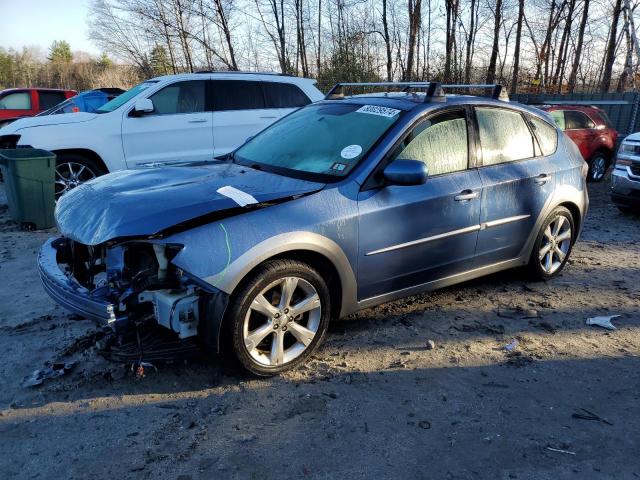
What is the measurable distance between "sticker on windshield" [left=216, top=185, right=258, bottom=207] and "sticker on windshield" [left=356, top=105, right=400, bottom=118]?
1.29 m

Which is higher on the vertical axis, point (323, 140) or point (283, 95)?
point (283, 95)

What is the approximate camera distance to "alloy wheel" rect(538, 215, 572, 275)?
4777 millimetres

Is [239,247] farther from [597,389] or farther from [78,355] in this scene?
[597,389]

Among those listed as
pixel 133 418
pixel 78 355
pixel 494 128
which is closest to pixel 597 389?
pixel 494 128

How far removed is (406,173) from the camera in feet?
10.9

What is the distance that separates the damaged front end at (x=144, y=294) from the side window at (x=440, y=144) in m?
1.66

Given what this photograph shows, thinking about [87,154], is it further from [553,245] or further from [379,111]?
[553,245]

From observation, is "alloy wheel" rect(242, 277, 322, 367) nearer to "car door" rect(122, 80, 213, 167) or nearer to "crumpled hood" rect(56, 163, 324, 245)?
"crumpled hood" rect(56, 163, 324, 245)

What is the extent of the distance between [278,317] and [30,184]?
4794mm

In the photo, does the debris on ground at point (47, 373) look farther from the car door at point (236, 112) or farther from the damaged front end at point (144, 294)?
the car door at point (236, 112)

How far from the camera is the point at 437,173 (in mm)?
3816

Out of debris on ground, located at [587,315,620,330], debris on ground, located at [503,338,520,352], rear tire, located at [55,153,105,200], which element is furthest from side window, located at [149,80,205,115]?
debris on ground, located at [587,315,620,330]

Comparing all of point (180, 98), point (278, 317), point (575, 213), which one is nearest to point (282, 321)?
point (278, 317)

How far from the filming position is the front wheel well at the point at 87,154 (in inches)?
280
